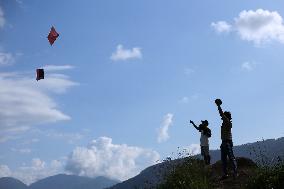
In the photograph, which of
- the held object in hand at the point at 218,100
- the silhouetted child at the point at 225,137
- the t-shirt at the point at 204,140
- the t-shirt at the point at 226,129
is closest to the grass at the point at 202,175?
the silhouetted child at the point at 225,137

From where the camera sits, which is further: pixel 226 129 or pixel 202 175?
pixel 226 129

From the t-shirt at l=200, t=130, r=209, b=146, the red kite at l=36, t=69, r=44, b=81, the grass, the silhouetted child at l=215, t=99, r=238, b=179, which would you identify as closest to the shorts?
the t-shirt at l=200, t=130, r=209, b=146

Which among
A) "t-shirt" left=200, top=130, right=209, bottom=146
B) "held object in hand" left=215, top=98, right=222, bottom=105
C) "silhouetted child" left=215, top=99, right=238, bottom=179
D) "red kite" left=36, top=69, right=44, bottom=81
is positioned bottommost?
"silhouetted child" left=215, top=99, right=238, bottom=179

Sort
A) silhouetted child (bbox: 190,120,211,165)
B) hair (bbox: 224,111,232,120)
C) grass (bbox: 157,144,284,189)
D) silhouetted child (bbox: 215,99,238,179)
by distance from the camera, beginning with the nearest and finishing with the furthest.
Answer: grass (bbox: 157,144,284,189), silhouetted child (bbox: 215,99,238,179), hair (bbox: 224,111,232,120), silhouetted child (bbox: 190,120,211,165)

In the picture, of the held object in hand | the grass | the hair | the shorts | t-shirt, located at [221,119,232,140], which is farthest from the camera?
the shorts

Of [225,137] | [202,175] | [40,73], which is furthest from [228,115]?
[40,73]

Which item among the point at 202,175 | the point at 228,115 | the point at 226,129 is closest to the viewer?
the point at 202,175

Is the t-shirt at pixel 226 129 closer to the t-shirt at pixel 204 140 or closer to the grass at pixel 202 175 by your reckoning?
the grass at pixel 202 175

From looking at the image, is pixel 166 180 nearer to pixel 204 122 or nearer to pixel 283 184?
pixel 283 184

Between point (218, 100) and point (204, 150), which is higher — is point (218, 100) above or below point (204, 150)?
above

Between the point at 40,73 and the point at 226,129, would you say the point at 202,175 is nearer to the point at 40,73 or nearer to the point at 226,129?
the point at 226,129

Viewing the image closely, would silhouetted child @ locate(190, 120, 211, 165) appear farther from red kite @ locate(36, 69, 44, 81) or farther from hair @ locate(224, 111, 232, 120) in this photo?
red kite @ locate(36, 69, 44, 81)

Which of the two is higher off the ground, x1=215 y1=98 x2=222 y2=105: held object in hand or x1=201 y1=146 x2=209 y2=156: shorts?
x1=215 y1=98 x2=222 y2=105: held object in hand

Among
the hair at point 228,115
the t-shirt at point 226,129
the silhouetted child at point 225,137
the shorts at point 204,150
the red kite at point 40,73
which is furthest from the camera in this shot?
the red kite at point 40,73
